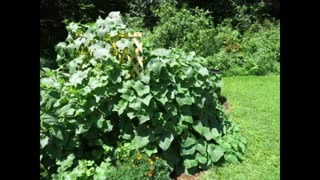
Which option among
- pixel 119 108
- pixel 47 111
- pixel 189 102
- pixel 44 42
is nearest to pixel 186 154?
pixel 189 102

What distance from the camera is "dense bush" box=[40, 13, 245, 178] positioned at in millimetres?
3879

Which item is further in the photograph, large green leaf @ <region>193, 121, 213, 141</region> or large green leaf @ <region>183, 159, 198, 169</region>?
large green leaf @ <region>193, 121, 213, 141</region>

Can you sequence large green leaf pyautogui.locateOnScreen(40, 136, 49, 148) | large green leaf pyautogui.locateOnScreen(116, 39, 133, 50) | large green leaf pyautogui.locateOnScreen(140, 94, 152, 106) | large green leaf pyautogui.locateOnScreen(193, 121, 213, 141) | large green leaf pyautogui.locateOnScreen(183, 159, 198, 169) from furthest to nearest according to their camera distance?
large green leaf pyautogui.locateOnScreen(193, 121, 213, 141), large green leaf pyautogui.locateOnScreen(116, 39, 133, 50), large green leaf pyautogui.locateOnScreen(183, 159, 198, 169), large green leaf pyautogui.locateOnScreen(140, 94, 152, 106), large green leaf pyautogui.locateOnScreen(40, 136, 49, 148)

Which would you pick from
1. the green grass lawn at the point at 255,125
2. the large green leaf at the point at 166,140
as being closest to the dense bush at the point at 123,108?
the large green leaf at the point at 166,140

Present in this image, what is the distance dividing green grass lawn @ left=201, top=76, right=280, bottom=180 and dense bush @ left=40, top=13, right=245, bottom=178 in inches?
6.8

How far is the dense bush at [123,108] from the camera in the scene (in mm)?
3879

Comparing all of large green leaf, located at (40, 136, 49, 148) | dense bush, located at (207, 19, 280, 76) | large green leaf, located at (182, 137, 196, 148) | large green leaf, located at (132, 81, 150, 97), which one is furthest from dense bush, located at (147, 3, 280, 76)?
large green leaf, located at (40, 136, 49, 148)

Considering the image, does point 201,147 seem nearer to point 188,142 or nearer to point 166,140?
point 188,142

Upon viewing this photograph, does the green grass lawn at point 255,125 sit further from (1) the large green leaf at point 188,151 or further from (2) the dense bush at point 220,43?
(2) the dense bush at point 220,43

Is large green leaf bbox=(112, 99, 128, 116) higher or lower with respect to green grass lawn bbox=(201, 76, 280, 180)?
higher

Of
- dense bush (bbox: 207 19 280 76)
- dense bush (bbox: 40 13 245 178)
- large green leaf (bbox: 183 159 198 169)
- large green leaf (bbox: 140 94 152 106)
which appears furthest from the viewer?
dense bush (bbox: 207 19 280 76)

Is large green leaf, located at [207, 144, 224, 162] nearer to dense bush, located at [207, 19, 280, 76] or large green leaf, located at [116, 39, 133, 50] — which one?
large green leaf, located at [116, 39, 133, 50]

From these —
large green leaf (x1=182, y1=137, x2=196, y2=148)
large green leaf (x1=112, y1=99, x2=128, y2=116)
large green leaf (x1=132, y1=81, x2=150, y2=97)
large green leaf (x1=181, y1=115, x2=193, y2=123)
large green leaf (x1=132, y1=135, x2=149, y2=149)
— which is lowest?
large green leaf (x1=182, y1=137, x2=196, y2=148)

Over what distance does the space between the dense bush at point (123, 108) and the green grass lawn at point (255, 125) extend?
0.56 ft
